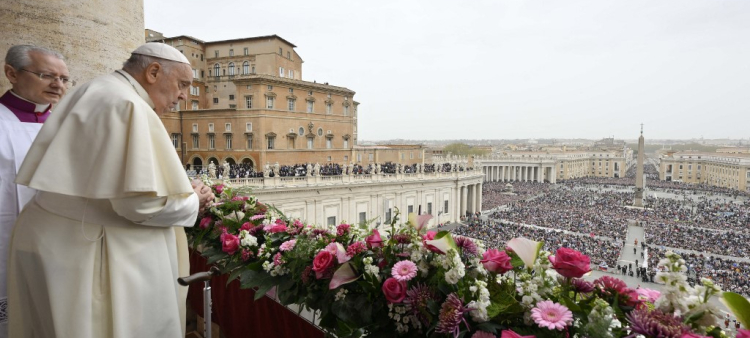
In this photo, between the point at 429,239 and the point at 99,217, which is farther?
the point at 429,239

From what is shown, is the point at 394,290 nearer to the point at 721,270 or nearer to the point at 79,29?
the point at 79,29

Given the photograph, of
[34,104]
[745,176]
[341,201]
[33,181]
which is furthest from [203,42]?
[745,176]

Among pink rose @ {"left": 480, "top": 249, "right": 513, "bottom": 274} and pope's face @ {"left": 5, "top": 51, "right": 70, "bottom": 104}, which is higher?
pope's face @ {"left": 5, "top": 51, "right": 70, "bottom": 104}

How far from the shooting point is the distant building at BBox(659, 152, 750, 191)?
84.5 m

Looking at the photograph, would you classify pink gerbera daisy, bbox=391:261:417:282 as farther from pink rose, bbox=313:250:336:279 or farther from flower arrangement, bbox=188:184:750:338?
pink rose, bbox=313:250:336:279

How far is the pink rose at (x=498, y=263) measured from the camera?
7.50ft

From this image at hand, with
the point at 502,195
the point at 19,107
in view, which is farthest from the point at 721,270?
the point at 502,195

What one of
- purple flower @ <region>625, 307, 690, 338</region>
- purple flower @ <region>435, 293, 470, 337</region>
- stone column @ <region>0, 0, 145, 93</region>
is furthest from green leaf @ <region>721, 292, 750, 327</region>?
stone column @ <region>0, 0, 145, 93</region>

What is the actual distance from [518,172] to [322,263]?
10238 centimetres

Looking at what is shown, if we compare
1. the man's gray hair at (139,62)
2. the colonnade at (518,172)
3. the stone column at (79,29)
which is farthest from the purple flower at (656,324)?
the colonnade at (518,172)

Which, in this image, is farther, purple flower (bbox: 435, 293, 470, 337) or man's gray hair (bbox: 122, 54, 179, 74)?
man's gray hair (bbox: 122, 54, 179, 74)

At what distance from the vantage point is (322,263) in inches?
106

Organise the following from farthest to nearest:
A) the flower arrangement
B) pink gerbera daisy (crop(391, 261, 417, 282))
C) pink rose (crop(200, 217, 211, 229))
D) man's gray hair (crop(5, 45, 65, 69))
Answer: pink rose (crop(200, 217, 211, 229))
man's gray hair (crop(5, 45, 65, 69))
pink gerbera daisy (crop(391, 261, 417, 282))
the flower arrangement

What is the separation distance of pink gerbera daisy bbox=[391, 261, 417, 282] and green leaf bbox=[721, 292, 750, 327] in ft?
4.58
